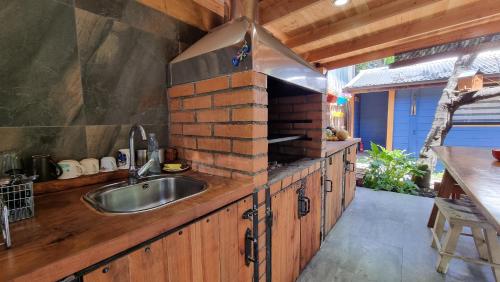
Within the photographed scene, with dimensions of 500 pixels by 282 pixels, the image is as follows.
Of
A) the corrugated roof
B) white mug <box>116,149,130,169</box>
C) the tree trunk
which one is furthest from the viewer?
the corrugated roof

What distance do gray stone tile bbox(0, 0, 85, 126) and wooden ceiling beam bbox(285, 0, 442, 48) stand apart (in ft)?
8.11

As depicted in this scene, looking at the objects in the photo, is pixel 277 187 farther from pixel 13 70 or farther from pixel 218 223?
pixel 13 70

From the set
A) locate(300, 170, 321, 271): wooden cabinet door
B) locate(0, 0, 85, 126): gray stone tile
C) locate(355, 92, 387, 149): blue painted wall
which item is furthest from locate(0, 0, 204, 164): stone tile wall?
locate(355, 92, 387, 149): blue painted wall

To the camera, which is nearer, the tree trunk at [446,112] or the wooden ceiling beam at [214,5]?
the wooden ceiling beam at [214,5]

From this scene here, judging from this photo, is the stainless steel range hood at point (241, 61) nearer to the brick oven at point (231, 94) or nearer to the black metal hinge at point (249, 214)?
the brick oven at point (231, 94)

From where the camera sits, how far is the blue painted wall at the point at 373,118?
8703 millimetres

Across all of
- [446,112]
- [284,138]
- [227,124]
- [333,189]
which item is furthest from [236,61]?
[446,112]

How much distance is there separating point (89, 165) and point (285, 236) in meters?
1.39

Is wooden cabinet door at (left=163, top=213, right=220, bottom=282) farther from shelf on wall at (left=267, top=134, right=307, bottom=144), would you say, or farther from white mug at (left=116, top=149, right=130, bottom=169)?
white mug at (left=116, top=149, right=130, bottom=169)

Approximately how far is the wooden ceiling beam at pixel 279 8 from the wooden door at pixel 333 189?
1528mm

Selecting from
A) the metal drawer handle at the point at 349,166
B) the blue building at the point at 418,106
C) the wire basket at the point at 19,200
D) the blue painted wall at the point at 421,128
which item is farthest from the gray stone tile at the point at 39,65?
the blue painted wall at the point at 421,128

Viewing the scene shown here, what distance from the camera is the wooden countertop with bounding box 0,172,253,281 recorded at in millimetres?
574

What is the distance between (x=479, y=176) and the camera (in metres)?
1.56

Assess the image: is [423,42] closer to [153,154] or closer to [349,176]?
[349,176]
